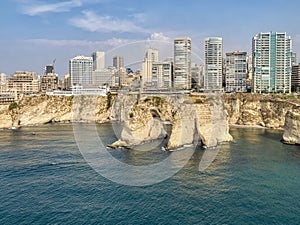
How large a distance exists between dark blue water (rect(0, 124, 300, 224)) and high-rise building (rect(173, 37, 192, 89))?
2925 inches

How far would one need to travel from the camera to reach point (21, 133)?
59031 millimetres

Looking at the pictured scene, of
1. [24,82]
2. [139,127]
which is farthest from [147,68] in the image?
[139,127]

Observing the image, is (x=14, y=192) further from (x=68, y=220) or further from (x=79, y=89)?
(x=79, y=89)

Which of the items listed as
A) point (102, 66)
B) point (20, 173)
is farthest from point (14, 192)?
point (102, 66)

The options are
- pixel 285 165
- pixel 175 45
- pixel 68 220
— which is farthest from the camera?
pixel 175 45

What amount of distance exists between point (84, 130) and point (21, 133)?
11.9 metres

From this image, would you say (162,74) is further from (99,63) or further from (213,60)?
(99,63)

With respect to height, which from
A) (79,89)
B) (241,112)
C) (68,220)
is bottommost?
(68,220)

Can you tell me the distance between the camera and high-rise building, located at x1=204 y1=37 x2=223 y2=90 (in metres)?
107

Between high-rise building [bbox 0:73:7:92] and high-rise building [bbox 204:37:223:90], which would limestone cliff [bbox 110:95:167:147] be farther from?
Result: high-rise building [bbox 204:37:223:90]

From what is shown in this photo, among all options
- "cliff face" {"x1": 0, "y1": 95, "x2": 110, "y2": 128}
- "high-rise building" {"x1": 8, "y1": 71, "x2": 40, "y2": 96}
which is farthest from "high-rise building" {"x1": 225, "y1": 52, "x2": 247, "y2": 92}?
"high-rise building" {"x1": 8, "y1": 71, "x2": 40, "y2": 96}

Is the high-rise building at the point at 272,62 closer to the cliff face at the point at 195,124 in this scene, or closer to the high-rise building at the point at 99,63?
the cliff face at the point at 195,124

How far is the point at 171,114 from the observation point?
52188 mm

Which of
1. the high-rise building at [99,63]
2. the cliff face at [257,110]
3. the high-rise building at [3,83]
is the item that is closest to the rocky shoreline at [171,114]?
the cliff face at [257,110]
